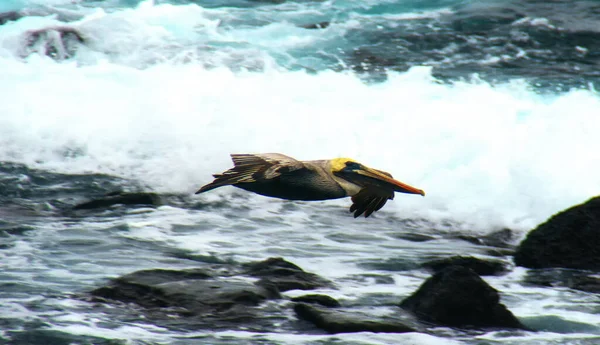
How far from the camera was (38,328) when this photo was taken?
234 inches

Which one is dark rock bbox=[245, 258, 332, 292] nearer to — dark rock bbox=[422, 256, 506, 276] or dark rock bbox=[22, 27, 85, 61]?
dark rock bbox=[422, 256, 506, 276]

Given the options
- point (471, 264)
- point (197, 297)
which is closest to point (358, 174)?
point (197, 297)

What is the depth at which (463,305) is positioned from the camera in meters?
6.41

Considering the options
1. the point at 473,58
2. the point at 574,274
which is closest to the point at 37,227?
the point at 574,274

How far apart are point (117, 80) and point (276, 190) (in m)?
9.40

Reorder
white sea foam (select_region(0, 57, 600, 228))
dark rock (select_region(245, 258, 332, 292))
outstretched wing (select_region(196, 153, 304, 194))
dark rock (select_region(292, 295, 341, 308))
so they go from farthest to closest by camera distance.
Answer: white sea foam (select_region(0, 57, 600, 228))
dark rock (select_region(245, 258, 332, 292))
dark rock (select_region(292, 295, 341, 308))
outstretched wing (select_region(196, 153, 304, 194))

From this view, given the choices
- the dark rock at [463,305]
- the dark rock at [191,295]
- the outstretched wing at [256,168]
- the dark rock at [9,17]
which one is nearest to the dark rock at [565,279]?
the dark rock at [463,305]

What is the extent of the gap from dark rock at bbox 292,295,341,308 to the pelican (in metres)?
1.28

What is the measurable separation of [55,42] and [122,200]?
7113mm

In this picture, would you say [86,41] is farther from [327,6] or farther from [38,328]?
[38,328]

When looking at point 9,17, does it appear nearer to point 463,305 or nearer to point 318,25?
point 318,25

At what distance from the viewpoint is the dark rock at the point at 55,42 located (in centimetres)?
1541

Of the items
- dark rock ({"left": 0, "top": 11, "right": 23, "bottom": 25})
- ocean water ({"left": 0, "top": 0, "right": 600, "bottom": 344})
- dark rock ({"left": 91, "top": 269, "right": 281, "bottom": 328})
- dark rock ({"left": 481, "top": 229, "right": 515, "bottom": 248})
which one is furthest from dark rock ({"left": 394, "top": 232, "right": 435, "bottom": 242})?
Result: dark rock ({"left": 0, "top": 11, "right": 23, "bottom": 25})

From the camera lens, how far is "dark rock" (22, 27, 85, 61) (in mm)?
15406
